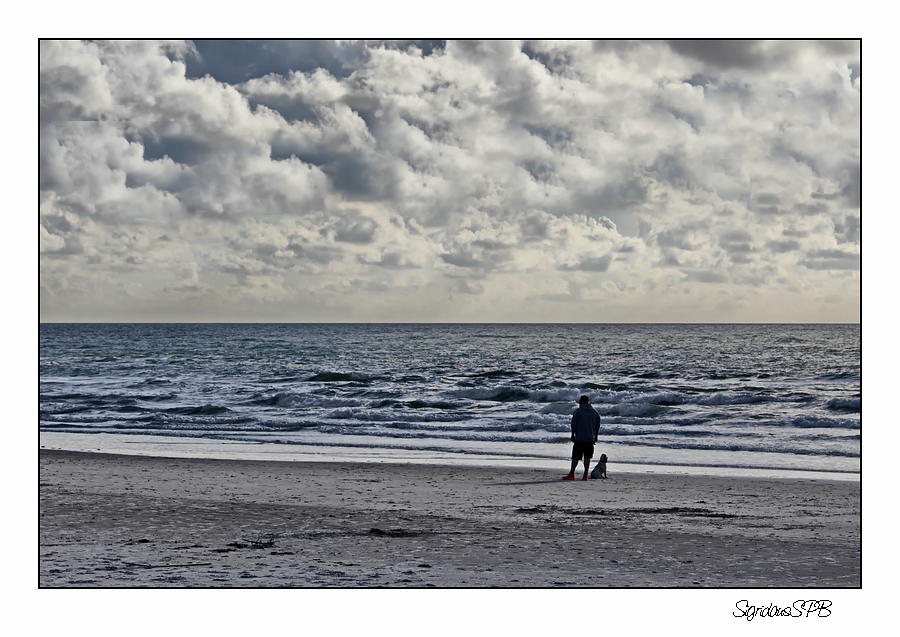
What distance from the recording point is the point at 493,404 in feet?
111

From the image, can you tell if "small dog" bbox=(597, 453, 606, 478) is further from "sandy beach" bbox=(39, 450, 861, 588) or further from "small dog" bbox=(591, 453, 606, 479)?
"sandy beach" bbox=(39, 450, 861, 588)

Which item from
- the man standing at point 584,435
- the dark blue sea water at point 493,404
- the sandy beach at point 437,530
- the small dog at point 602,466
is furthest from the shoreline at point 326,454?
the man standing at point 584,435

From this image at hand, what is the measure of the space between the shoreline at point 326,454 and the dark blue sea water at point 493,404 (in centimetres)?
72

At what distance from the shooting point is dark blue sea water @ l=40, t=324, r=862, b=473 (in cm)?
2136

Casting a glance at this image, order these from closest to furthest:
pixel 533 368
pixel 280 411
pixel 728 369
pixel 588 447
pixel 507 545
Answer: pixel 507 545 < pixel 588 447 < pixel 280 411 < pixel 728 369 < pixel 533 368

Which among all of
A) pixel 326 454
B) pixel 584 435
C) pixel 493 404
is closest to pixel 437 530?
pixel 584 435

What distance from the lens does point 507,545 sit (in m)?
9.52

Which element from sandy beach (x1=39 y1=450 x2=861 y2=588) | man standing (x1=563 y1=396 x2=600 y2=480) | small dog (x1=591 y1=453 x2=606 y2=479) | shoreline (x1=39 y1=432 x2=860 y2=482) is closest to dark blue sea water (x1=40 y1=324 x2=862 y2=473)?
shoreline (x1=39 y1=432 x2=860 y2=482)

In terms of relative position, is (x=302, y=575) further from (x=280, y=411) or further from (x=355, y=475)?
(x=280, y=411)

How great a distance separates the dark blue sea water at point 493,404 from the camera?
21359mm

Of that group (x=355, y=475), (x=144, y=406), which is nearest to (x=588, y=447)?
(x=355, y=475)

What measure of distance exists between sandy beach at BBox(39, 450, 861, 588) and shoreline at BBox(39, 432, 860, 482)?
134cm
